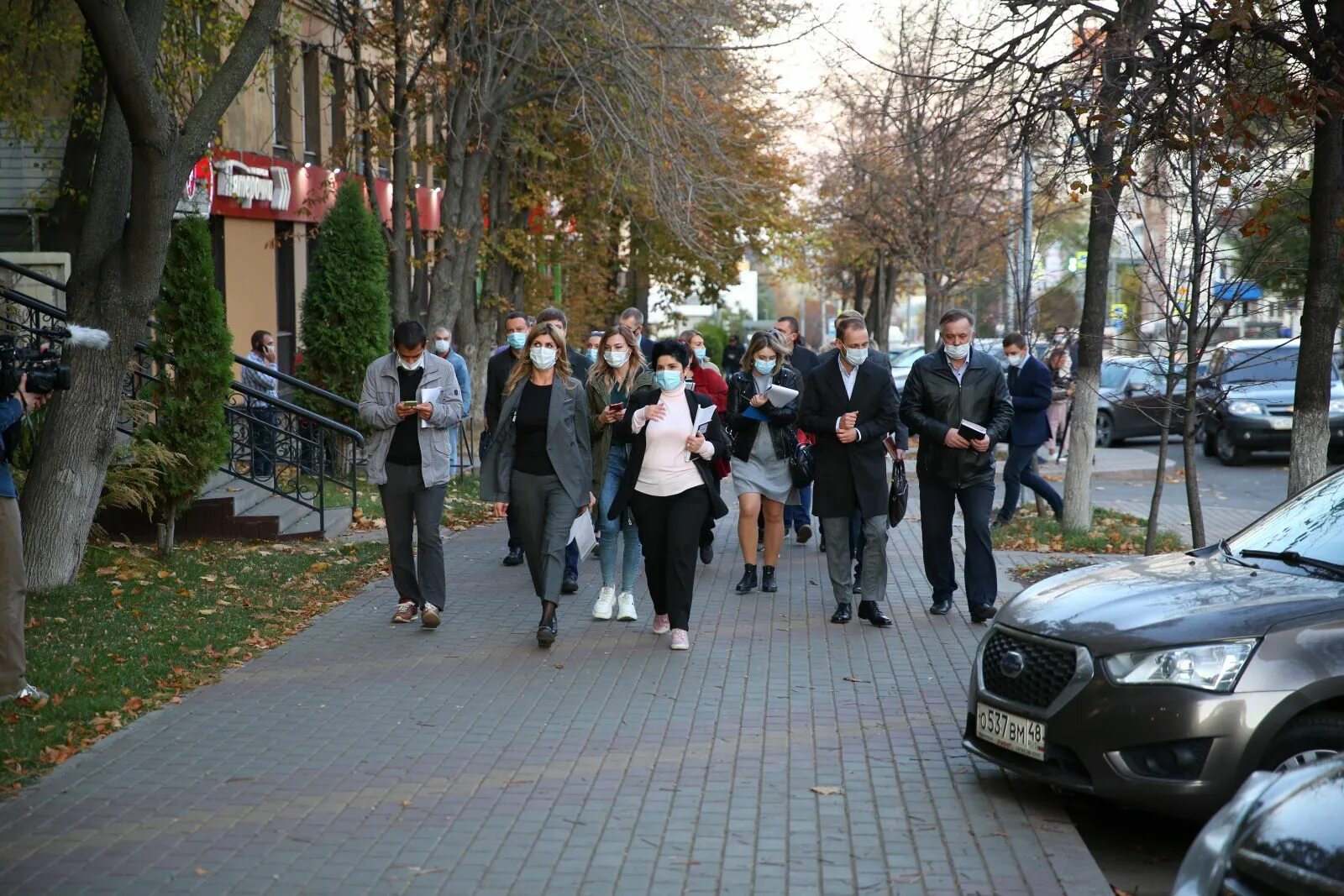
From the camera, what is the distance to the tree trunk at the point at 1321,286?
10.6 meters

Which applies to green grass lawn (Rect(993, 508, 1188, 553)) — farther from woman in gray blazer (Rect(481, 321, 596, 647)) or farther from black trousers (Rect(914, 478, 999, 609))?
woman in gray blazer (Rect(481, 321, 596, 647))

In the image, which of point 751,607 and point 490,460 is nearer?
point 490,460

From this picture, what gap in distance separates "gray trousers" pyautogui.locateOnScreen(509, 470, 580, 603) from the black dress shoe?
6.90 feet

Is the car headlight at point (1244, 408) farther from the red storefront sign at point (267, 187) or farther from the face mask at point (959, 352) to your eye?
the face mask at point (959, 352)

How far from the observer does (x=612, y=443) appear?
10.5m

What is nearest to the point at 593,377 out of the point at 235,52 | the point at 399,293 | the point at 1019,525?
the point at 235,52

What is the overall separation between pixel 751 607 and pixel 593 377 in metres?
1.99

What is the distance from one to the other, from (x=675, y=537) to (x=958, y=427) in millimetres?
2070

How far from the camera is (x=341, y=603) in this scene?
10.6 metres

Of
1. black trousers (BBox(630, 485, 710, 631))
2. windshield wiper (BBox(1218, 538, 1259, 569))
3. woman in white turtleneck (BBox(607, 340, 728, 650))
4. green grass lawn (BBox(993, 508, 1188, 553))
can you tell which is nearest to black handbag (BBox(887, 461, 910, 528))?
woman in white turtleneck (BBox(607, 340, 728, 650))

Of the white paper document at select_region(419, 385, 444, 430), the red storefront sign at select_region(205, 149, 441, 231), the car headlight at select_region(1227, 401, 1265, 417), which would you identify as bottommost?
the car headlight at select_region(1227, 401, 1265, 417)

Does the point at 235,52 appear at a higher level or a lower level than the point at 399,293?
higher

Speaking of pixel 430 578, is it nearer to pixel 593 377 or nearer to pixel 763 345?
pixel 593 377

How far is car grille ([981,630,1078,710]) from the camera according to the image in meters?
6.00
